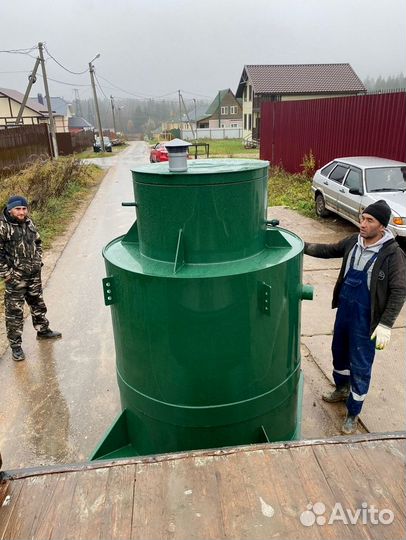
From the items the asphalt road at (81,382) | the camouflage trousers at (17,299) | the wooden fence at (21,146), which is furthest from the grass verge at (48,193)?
the camouflage trousers at (17,299)

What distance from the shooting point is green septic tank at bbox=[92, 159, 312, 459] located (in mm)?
2189

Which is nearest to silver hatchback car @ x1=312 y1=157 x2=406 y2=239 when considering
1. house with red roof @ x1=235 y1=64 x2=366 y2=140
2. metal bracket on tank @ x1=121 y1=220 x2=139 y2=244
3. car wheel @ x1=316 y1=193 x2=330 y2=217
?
car wheel @ x1=316 y1=193 x2=330 y2=217

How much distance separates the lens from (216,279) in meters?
2.14

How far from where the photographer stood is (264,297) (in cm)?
224

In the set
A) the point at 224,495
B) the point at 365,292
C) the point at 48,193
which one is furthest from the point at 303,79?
the point at 224,495

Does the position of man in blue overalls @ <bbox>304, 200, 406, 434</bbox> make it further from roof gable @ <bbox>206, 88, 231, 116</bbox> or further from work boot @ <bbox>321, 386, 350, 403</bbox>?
roof gable @ <bbox>206, 88, 231, 116</bbox>

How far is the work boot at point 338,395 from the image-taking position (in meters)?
3.81

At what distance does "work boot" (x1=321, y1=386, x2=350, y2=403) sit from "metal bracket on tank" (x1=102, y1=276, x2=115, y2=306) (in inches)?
93.1

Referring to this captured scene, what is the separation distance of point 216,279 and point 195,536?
1.10 m

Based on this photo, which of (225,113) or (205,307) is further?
(225,113)

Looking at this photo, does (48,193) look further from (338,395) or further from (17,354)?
(338,395)

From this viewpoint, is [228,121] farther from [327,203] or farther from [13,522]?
[13,522]

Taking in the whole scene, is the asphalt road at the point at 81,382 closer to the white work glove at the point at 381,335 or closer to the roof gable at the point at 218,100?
the white work glove at the point at 381,335

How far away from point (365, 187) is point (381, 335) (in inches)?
238
